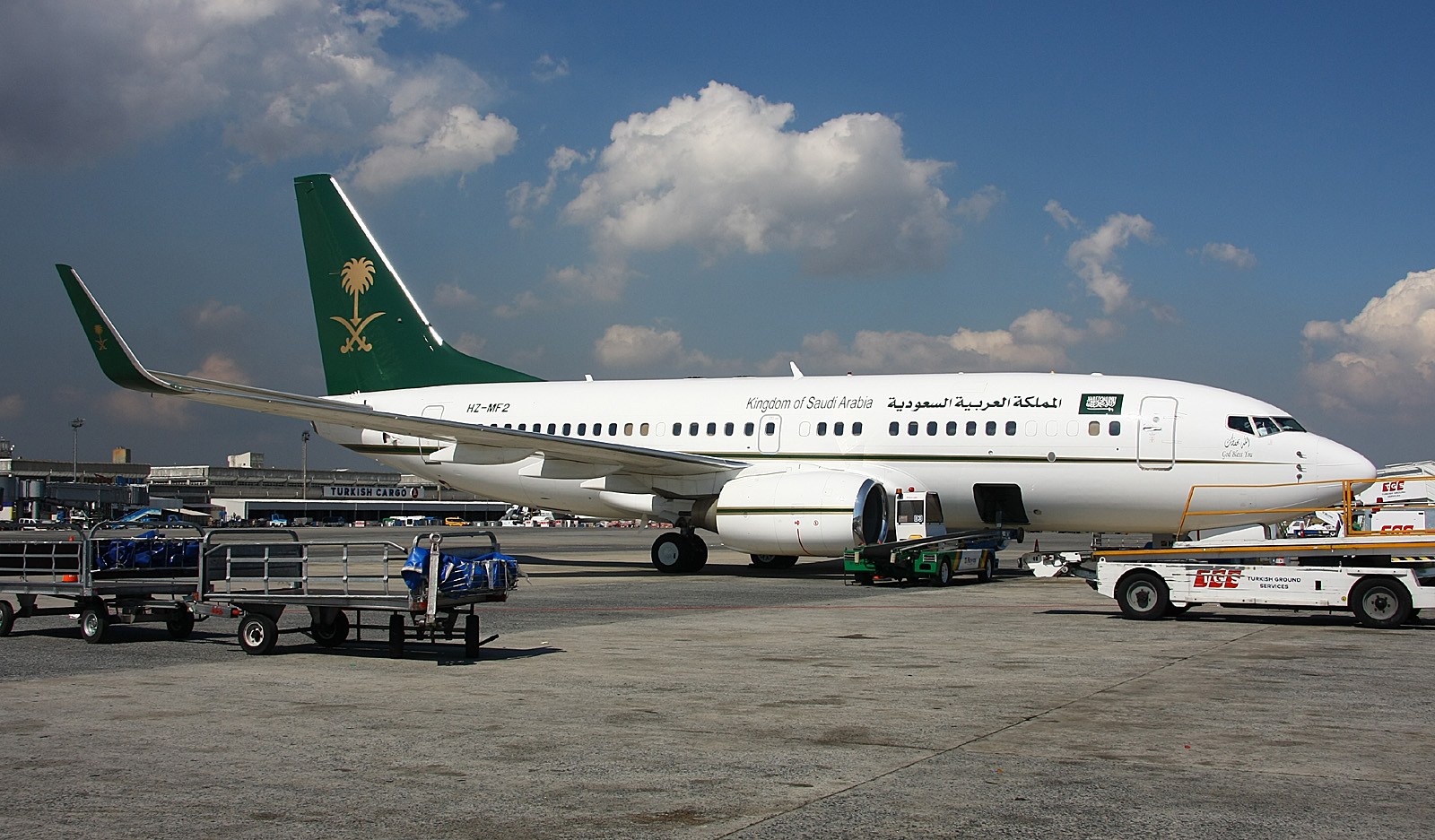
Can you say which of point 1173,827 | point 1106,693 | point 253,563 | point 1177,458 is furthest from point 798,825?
point 1177,458

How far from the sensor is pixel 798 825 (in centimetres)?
548

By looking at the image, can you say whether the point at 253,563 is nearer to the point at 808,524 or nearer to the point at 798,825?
the point at 798,825

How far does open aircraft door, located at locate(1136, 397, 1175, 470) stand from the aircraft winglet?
17.2 m

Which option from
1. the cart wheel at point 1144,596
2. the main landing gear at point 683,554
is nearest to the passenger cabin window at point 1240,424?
the cart wheel at point 1144,596

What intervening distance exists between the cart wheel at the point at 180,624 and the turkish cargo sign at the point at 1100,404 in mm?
15913

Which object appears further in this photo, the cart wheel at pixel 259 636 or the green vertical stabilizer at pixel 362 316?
the green vertical stabilizer at pixel 362 316

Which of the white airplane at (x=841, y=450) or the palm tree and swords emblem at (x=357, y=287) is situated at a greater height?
the palm tree and swords emblem at (x=357, y=287)

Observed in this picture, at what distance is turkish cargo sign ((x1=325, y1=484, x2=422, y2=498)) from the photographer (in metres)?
135

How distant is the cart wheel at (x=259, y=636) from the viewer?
11.5 m

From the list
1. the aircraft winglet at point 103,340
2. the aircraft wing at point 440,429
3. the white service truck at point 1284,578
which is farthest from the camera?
the aircraft wing at point 440,429

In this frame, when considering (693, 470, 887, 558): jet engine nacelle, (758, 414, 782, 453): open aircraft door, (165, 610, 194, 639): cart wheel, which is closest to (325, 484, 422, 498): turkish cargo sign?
(758, 414, 782, 453): open aircraft door

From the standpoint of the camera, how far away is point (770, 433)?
24219 millimetres

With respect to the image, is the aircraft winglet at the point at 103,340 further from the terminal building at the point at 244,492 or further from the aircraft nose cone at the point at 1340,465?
the terminal building at the point at 244,492

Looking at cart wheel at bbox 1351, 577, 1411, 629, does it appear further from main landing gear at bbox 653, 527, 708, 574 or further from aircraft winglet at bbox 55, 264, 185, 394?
aircraft winglet at bbox 55, 264, 185, 394
